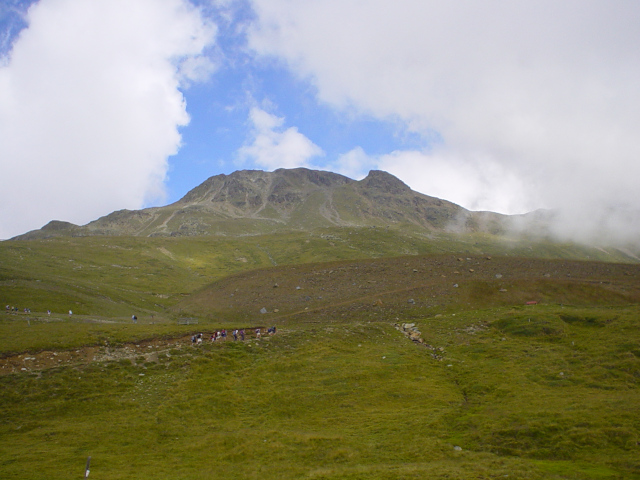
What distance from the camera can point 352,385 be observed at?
3406 centimetres

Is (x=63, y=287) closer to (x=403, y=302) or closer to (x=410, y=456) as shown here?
(x=403, y=302)

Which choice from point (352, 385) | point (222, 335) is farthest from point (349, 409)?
point (222, 335)

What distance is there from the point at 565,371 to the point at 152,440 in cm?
3396

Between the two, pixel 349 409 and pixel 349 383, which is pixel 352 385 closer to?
pixel 349 383

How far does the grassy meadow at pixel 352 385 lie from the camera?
833 inches

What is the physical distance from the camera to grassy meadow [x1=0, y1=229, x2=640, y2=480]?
69.4 ft

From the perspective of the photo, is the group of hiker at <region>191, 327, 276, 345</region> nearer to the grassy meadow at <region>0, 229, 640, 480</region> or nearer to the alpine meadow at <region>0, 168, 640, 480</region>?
the alpine meadow at <region>0, 168, 640, 480</region>

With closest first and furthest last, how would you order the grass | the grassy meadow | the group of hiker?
1. the grass
2. the grassy meadow
3. the group of hiker

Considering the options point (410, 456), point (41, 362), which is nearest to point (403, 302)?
point (410, 456)

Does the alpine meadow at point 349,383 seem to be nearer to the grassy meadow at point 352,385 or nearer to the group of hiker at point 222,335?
the grassy meadow at point 352,385

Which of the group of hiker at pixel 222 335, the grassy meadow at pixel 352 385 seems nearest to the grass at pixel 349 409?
the grassy meadow at pixel 352 385

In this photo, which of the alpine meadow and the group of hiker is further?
the group of hiker

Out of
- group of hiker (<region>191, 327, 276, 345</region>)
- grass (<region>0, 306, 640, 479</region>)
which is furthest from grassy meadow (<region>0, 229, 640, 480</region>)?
group of hiker (<region>191, 327, 276, 345</region>)

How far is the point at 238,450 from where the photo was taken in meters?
23.9
